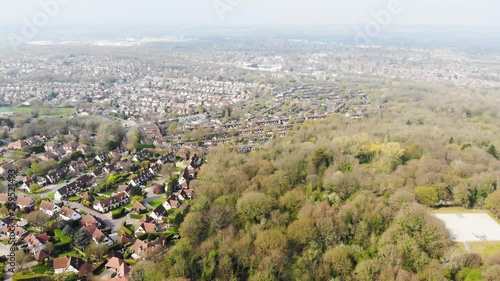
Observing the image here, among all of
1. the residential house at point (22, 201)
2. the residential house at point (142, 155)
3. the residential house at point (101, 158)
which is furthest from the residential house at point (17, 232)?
the residential house at point (142, 155)

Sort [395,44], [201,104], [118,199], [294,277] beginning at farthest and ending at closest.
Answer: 1. [395,44]
2. [201,104]
3. [118,199]
4. [294,277]

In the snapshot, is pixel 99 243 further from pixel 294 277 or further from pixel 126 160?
pixel 126 160

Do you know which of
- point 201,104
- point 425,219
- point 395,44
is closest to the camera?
point 425,219

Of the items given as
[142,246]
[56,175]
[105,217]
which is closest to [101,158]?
[56,175]

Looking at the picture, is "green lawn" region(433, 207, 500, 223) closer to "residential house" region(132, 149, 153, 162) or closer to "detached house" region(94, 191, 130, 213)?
"detached house" region(94, 191, 130, 213)

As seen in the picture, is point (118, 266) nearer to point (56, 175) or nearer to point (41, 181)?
point (41, 181)

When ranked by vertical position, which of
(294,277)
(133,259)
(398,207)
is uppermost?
(398,207)

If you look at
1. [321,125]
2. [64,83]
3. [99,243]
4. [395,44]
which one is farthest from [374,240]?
[395,44]

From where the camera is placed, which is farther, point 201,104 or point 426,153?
point 201,104

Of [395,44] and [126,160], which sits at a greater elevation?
[395,44]
